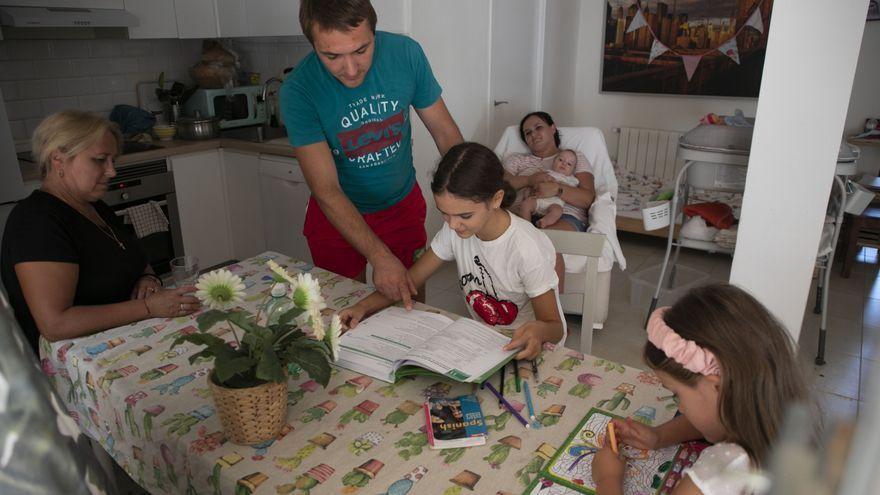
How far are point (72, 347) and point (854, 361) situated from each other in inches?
122

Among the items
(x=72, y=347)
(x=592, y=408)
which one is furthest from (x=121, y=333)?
(x=592, y=408)

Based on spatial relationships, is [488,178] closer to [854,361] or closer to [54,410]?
[54,410]

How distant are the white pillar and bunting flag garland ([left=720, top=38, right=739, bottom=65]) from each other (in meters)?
2.25

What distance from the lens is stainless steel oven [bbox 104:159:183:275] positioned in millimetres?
3016

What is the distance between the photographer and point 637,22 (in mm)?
4383

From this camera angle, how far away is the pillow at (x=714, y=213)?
2.95 meters

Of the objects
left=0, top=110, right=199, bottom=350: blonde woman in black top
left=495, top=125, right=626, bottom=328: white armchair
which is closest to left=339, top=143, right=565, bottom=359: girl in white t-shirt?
left=0, top=110, right=199, bottom=350: blonde woman in black top

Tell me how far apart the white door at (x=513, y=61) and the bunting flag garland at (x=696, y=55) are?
865mm

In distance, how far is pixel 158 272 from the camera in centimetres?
338

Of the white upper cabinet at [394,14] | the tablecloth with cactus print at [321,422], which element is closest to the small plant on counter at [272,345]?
the tablecloth with cactus print at [321,422]

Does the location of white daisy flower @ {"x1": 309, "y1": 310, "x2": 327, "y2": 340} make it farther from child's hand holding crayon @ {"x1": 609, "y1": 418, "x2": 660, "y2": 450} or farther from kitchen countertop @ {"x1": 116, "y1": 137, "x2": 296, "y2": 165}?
kitchen countertop @ {"x1": 116, "y1": 137, "x2": 296, "y2": 165}

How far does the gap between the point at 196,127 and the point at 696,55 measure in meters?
3.34

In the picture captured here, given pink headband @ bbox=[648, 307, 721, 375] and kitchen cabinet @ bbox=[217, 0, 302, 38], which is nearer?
pink headband @ bbox=[648, 307, 721, 375]

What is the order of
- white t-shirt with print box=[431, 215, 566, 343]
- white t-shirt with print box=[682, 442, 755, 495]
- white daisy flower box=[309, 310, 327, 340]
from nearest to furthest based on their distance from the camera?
1. white t-shirt with print box=[682, 442, 755, 495]
2. white daisy flower box=[309, 310, 327, 340]
3. white t-shirt with print box=[431, 215, 566, 343]
